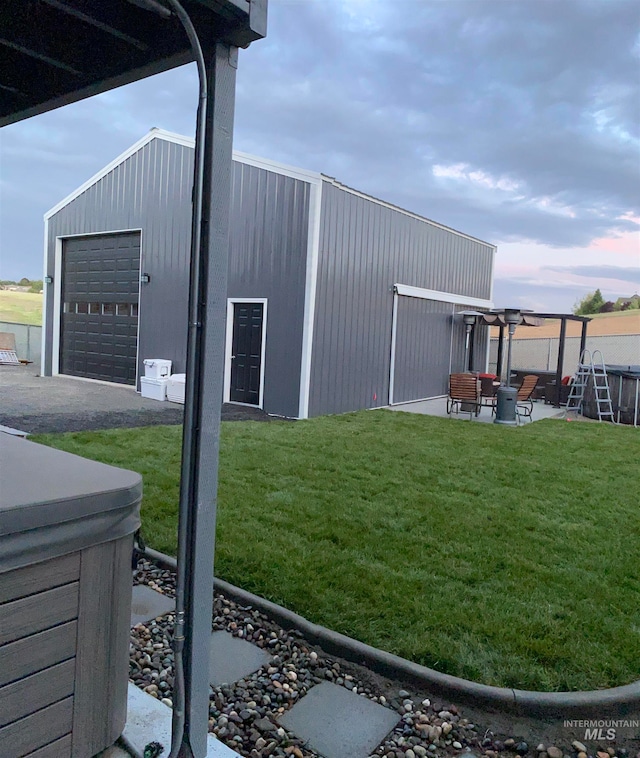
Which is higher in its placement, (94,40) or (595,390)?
(94,40)

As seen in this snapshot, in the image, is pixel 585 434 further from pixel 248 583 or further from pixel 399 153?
pixel 399 153

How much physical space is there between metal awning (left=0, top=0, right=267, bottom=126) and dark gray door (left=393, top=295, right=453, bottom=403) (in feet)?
32.1

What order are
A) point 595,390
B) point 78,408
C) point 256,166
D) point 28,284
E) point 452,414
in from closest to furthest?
point 78,408 < point 256,166 < point 452,414 < point 595,390 < point 28,284

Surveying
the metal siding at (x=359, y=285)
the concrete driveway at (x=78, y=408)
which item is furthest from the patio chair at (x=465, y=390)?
the concrete driveway at (x=78, y=408)

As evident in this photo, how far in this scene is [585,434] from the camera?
9.23m

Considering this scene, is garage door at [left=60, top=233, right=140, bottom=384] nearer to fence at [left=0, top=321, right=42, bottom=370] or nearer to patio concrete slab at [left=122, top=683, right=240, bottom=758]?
fence at [left=0, top=321, right=42, bottom=370]

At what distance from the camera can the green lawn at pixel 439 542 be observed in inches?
104

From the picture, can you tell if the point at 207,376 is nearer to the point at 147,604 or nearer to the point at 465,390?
the point at 147,604

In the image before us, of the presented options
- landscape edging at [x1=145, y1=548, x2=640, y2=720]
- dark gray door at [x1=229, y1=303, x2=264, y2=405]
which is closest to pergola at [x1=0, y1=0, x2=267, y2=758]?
landscape edging at [x1=145, y1=548, x2=640, y2=720]

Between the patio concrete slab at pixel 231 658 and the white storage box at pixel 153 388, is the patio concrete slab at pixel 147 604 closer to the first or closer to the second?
the patio concrete slab at pixel 231 658

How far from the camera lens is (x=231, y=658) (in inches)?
99.6

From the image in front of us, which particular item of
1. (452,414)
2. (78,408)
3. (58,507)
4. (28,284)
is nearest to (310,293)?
(452,414)

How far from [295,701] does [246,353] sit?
8709 millimetres

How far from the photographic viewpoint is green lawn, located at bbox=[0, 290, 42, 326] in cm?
1618
